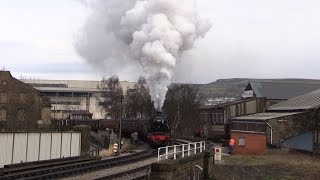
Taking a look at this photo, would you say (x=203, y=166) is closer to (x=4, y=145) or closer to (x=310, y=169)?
(x=310, y=169)

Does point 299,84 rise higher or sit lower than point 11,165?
higher

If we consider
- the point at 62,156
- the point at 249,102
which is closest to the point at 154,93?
the point at 62,156

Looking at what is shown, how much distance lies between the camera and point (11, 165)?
96.6ft

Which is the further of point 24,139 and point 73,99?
point 73,99

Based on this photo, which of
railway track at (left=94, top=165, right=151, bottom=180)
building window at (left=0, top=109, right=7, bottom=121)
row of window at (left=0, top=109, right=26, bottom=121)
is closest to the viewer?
railway track at (left=94, top=165, right=151, bottom=180)

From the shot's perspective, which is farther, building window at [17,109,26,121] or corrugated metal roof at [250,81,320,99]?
building window at [17,109,26,121]

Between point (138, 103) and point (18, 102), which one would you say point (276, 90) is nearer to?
point (138, 103)

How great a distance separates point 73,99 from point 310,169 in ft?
442

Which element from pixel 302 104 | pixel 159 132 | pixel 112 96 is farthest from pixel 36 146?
pixel 112 96

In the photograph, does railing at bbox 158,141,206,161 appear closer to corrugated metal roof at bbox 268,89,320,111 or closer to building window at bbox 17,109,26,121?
corrugated metal roof at bbox 268,89,320,111

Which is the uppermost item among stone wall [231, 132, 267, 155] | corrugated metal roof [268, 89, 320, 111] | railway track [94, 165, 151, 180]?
corrugated metal roof [268, 89, 320, 111]

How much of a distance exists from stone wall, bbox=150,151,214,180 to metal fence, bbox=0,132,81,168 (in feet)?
43.6

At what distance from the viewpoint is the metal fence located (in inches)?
1225

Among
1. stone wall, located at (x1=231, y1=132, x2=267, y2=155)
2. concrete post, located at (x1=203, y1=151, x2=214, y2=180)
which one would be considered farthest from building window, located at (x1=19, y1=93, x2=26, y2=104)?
concrete post, located at (x1=203, y1=151, x2=214, y2=180)
